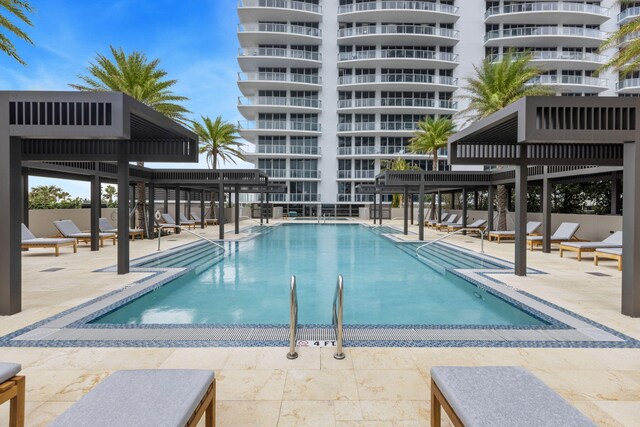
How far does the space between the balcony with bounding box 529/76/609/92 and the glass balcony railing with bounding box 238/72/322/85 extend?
77.5 feet

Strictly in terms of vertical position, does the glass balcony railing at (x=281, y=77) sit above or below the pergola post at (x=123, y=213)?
above

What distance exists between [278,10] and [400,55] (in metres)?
14.2

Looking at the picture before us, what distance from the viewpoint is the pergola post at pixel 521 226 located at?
8.38 m

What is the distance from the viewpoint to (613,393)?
3.20m

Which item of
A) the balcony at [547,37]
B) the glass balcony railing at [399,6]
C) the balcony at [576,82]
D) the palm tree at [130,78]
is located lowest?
the palm tree at [130,78]

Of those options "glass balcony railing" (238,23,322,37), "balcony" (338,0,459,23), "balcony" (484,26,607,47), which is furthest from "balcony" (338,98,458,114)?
"glass balcony railing" (238,23,322,37)

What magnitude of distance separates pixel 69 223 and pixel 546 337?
16.2 metres

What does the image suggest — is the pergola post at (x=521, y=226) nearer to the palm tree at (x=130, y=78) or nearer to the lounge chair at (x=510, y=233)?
the lounge chair at (x=510, y=233)

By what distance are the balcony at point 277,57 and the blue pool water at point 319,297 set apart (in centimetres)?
3323

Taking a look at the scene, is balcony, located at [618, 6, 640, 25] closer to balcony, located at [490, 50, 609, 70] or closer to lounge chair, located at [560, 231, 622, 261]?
balcony, located at [490, 50, 609, 70]

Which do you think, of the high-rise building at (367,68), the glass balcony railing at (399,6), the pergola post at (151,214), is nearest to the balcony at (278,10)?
the high-rise building at (367,68)

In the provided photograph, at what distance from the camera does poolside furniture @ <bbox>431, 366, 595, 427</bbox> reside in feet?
6.52

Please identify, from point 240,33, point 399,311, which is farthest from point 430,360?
point 240,33

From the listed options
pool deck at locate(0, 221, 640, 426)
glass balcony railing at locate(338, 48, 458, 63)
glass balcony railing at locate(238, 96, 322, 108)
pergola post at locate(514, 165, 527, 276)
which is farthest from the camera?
glass balcony railing at locate(238, 96, 322, 108)
